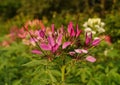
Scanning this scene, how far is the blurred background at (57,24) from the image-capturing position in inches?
187

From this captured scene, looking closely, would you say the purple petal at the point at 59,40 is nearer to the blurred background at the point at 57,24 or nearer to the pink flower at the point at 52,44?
the pink flower at the point at 52,44

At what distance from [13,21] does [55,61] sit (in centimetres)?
998

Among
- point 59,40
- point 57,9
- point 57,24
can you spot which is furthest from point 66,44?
point 57,9

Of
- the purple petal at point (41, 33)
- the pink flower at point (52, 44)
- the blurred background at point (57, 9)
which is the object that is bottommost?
the pink flower at point (52, 44)

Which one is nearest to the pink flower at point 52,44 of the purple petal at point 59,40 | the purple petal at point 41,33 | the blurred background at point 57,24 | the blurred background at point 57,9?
the purple petal at point 59,40

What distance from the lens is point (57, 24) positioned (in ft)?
34.3

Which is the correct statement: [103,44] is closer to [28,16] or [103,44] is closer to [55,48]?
[55,48]

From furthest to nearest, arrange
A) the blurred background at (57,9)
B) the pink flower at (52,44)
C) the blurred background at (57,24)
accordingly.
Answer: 1. the blurred background at (57,9)
2. the blurred background at (57,24)
3. the pink flower at (52,44)

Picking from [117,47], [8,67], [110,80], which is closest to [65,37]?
[110,80]

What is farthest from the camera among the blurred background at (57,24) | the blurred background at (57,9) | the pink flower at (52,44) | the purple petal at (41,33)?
the blurred background at (57,9)

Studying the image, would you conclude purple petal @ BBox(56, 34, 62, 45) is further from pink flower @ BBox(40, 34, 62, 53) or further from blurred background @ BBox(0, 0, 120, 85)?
blurred background @ BBox(0, 0, 120, 85)

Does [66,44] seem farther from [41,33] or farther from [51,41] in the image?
[41,33]

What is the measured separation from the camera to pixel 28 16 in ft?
41.4

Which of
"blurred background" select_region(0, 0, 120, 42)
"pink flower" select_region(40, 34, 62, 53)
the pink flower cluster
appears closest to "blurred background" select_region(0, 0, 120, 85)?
"blurred background" select_region(0, 0, 120, 42)
